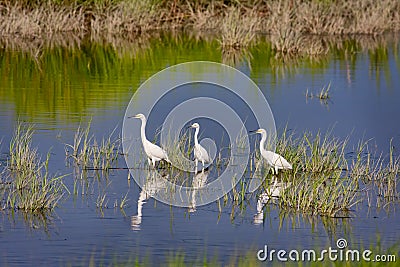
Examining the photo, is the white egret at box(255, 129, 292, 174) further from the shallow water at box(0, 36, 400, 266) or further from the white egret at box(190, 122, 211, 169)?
the shallow water at box(0, 36, 400, 266)

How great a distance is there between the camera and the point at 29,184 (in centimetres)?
920

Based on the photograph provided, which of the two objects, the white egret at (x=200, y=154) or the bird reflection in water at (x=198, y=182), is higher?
the white egret at (x=200, y=154)

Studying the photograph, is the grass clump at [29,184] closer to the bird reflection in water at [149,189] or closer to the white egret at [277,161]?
the bird reflection in water at [149,189]

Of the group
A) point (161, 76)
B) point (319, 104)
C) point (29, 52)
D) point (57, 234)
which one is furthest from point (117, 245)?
point (29, 52)

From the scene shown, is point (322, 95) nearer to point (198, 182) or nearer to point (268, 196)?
point (198, 182)

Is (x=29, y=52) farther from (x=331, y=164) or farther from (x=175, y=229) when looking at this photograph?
(x=175, y=229)

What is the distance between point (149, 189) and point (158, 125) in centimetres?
323

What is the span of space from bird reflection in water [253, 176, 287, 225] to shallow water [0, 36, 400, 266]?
0.07m

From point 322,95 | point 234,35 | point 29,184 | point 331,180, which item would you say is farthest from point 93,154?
point 234,35

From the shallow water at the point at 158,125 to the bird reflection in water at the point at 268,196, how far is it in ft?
0.21

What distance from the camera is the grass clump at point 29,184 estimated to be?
333 inches

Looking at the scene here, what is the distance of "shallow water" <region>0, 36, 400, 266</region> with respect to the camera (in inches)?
305

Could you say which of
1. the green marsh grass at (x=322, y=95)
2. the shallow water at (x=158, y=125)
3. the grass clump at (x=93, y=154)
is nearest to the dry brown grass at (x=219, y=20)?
the shallow water at (x=158, y=125)

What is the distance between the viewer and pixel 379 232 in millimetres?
8133
